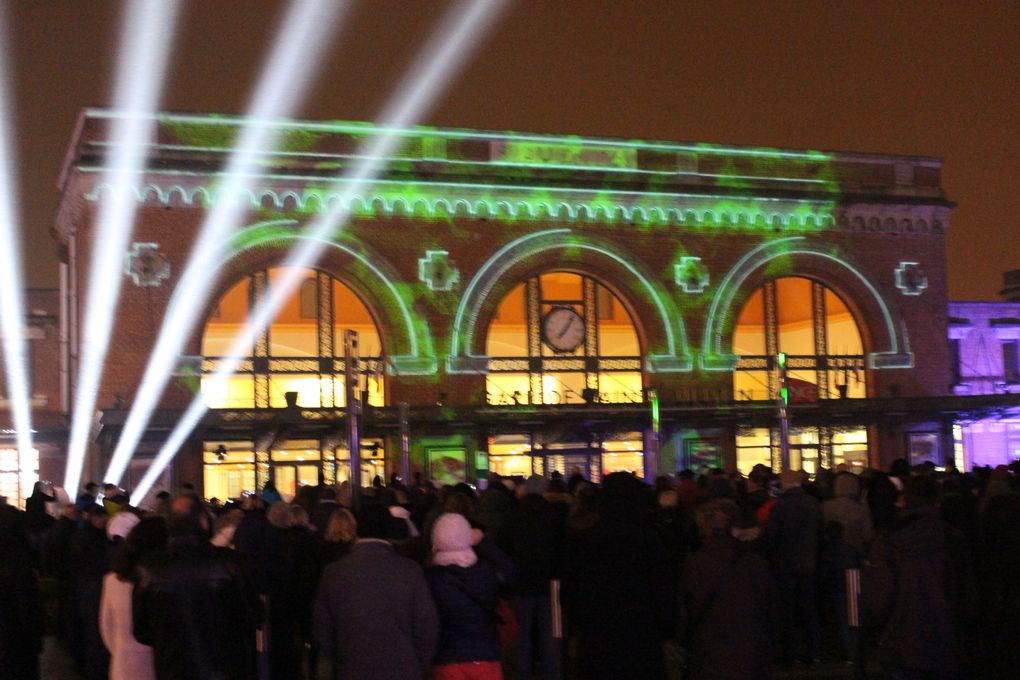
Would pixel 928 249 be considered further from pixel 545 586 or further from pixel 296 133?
pixel 545 586

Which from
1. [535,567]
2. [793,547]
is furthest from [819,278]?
[535,567]

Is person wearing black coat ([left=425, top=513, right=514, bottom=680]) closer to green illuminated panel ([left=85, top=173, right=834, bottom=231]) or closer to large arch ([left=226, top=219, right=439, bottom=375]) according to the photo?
green illuminated panel ([left=85, top=173, right=834, bottom=231])

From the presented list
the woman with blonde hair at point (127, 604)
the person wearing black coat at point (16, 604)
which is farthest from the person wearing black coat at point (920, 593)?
the person wearing black coat at point (16, 604)

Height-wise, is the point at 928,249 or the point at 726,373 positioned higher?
the point at 928,249

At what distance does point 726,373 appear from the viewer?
35.0 m

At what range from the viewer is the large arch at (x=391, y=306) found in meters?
32.1

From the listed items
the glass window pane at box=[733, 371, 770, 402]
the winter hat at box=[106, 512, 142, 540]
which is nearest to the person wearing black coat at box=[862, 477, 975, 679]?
the winter hat at box=[106, 512, 142, 540]

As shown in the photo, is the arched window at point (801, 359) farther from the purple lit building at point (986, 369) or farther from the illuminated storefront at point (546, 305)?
the purple lit building at point (986, 369)

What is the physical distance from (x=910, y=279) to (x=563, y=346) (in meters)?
9.65

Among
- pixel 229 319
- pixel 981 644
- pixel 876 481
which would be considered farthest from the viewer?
pixel 229 319

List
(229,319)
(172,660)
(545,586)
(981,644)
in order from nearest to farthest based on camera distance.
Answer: (172,660)
(981,644)
(545,586)
(229,319)

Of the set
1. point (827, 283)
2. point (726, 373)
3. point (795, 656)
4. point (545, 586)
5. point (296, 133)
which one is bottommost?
point (795, 656)

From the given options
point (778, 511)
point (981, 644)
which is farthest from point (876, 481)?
point (981, 644)

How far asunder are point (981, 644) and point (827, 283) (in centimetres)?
2724
